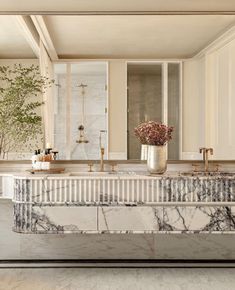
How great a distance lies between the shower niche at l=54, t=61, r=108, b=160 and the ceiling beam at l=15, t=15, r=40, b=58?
0.22 m

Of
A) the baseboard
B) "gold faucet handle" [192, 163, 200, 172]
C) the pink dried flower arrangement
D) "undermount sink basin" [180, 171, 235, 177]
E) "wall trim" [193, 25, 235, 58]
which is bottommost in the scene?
the baseboard

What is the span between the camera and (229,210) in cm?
266

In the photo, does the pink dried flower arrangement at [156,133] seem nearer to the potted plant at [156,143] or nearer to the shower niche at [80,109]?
the potted plant at [156,143]

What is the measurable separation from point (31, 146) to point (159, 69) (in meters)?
1.20

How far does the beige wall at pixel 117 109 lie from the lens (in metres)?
3.18

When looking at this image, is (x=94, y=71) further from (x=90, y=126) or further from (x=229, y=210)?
(x=229, y=210)

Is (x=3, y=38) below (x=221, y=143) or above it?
above

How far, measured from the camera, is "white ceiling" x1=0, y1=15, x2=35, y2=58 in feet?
10.2

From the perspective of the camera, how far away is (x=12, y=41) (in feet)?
10.2

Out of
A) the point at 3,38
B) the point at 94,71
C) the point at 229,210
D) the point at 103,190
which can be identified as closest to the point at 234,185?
the point at 229,210

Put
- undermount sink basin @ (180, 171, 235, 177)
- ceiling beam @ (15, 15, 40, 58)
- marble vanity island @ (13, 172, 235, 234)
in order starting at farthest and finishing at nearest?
ceiling beam @ (15, 15, 40, 58) → undermount sink basin @ (180, 171, 235, 177) → marble vanity island @ (13, 172, 235, 234)

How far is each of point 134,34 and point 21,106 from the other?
1.07m

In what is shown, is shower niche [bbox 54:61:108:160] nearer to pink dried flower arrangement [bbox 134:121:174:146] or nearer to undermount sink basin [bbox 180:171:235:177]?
pink dried flower arrangement [bbox 134:121:174:146]

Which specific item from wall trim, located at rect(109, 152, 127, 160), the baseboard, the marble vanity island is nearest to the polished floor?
the baseboard
